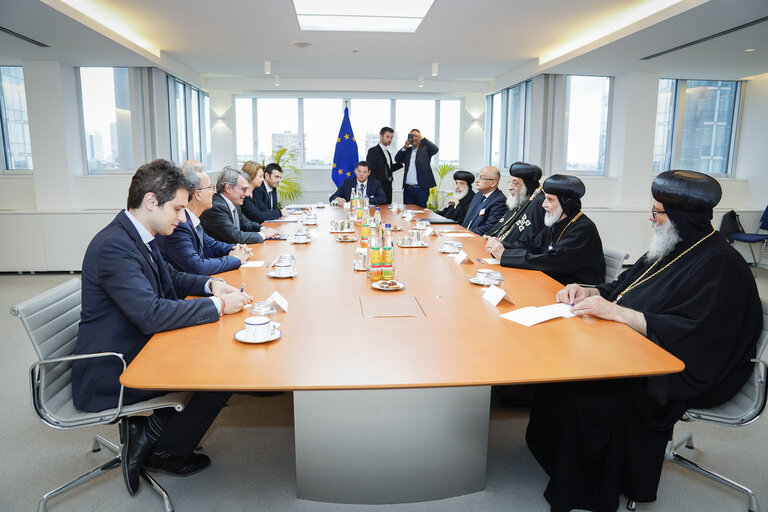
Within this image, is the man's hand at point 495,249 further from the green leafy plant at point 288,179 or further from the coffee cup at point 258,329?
the green leafy plant at point 288,179

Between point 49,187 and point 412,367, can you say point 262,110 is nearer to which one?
point 49,187

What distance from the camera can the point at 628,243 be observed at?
22.8 feet

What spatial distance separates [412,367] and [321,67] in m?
7.54

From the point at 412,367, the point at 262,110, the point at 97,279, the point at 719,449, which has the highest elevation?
the point at 262,110

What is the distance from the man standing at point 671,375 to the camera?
6.23ft

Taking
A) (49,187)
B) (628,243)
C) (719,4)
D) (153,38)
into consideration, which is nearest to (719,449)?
(719,4)

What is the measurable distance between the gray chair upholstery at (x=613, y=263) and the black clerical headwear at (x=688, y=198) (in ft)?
3.32

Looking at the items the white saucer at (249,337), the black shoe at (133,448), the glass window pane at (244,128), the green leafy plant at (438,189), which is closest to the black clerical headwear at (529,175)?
the white saucer at (249,337)

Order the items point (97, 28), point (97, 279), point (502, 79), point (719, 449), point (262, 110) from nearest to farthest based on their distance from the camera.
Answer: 1. point (97, 279)
2. point (719, 449)
3. point (97, 28)
4. point (502, 79)
5. point (262, 110)

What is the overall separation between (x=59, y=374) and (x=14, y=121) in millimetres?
6397

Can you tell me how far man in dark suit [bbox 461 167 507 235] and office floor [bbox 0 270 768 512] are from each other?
2343mm

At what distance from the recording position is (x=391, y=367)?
1.56m

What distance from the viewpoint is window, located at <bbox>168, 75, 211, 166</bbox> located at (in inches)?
295

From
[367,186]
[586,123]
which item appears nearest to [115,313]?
[367,186]
